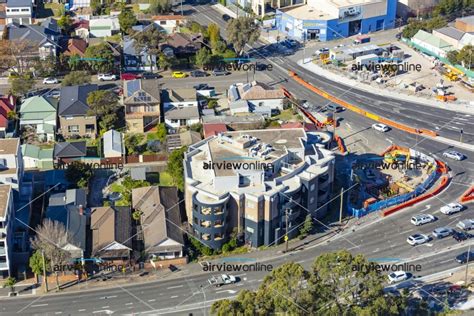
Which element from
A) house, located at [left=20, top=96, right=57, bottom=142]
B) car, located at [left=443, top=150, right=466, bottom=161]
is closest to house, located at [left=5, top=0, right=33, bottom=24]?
house, located at [left=20, top=96, right=57, bottom=142]

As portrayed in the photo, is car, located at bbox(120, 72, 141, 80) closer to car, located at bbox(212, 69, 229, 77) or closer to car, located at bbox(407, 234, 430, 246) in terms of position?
car, located at bbox(212, 69, 229, 77)

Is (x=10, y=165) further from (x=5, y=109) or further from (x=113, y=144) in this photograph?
(x=5, y=109)

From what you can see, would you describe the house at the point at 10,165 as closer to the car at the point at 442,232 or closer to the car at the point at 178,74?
the car at the point at 178,74

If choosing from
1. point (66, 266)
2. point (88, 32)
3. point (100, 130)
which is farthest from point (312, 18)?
point (66, 266)

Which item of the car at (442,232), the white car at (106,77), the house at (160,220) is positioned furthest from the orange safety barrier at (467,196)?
the white car at (106,77)

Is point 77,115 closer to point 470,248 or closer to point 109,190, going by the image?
point 109,190

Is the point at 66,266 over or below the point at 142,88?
below
